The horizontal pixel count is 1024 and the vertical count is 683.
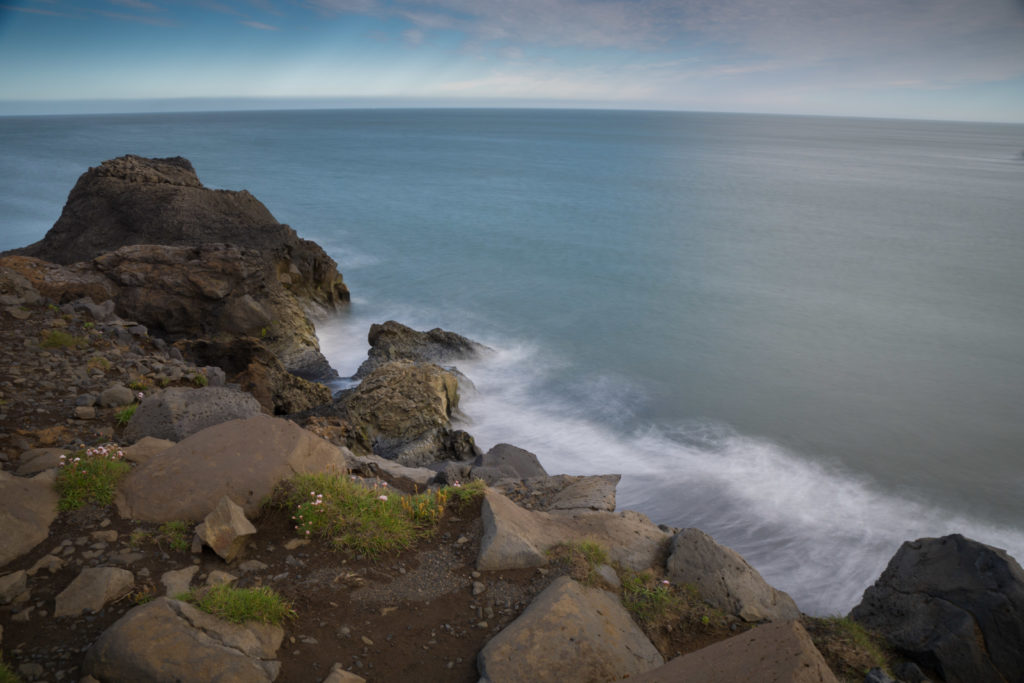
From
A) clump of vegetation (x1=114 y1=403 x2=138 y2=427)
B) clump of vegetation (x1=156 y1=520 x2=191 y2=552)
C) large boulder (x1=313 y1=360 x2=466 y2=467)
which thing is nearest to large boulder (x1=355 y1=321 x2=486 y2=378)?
large boulder (x1=313 y1=360 x2=466 y2=467)

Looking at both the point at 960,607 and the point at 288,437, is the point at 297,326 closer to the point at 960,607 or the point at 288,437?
the point at 288,437

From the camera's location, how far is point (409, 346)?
1783cm

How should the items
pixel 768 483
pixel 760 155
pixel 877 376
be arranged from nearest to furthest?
pixel 768 483
pixel 877 376
pixel 760 155

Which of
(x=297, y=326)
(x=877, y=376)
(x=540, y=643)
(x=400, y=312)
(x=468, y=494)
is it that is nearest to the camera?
Answer: (x=540, y=643)

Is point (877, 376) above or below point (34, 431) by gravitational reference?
below

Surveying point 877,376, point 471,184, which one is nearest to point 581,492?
point 877,376

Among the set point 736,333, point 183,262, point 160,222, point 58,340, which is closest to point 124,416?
point 58,340

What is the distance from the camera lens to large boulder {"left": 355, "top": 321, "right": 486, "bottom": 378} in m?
17.0

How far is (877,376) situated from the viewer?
1969 centimetres

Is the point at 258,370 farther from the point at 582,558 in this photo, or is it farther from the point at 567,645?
the point at 567,645

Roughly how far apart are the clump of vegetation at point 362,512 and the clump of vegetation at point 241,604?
103 centimetres

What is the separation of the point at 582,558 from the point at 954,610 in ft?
13.8

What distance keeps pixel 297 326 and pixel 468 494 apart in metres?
12.5

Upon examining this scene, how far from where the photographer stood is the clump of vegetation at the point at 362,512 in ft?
21.0
